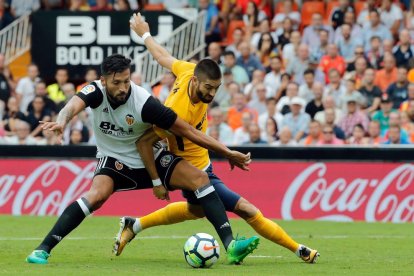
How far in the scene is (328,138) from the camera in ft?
61.7

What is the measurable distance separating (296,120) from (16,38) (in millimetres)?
8033

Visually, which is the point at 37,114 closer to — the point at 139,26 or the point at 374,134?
the point at 374,134

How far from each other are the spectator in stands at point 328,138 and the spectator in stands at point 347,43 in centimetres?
328

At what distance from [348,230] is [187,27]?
29.1 ft

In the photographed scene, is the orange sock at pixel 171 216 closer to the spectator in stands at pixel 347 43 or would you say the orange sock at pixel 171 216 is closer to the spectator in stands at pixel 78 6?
the spectator in stands at pixel 347 43

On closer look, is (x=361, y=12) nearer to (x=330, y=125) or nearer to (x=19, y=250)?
(x=330, y=125)

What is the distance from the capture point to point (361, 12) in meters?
22.8

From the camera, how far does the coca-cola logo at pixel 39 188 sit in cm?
1847

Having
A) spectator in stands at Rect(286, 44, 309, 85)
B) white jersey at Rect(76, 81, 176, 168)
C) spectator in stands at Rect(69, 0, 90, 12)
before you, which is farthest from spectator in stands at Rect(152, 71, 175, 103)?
white jersey at Rect(76, 81, 176, 168)

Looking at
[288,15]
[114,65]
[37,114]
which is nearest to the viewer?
[114,65]

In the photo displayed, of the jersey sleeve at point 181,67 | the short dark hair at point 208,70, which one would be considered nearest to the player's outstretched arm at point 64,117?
the short dark hair at point 208,70

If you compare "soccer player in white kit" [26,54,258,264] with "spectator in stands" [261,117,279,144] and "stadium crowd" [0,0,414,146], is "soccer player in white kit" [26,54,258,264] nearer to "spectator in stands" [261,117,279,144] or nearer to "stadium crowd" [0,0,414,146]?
"stadium crowd" [0,0,414,146]

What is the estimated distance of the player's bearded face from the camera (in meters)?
10.1

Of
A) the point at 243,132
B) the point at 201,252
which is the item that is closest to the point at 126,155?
the point at 201,252
